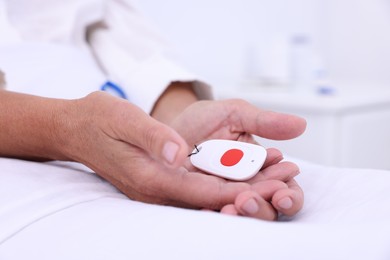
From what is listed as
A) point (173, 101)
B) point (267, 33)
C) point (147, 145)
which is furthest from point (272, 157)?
point (267, 33)

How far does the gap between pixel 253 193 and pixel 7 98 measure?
301 millimetres

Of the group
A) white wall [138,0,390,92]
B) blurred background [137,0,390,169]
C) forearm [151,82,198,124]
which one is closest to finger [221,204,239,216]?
forearm [151,82,198,124]

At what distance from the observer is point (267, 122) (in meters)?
0.56

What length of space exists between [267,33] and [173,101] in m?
1.17

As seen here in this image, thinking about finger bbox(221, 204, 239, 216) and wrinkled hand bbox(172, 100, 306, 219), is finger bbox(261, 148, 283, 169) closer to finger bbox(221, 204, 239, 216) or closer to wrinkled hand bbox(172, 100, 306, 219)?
wrinkled hand bbox(172, 100, 306, 219)

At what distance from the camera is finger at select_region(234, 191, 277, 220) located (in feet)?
1.44

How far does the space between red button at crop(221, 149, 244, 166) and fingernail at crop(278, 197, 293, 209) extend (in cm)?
8

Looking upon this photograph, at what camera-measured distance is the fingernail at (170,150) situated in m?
0.40

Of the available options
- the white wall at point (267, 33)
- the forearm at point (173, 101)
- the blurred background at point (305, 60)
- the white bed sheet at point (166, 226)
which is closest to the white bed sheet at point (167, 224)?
the white bed sheet at point (166, 226)

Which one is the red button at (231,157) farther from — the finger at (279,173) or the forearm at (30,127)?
the forearm at (30,127)

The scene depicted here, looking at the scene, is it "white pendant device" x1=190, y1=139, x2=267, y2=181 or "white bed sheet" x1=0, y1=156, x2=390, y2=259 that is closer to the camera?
"white bed sheet" x1=0, y1=156, x2=390, y2=259

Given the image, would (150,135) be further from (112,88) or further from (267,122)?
(112,88)

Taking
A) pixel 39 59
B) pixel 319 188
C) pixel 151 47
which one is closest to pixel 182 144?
pixel 319 188

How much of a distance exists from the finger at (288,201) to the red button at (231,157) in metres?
0.07
